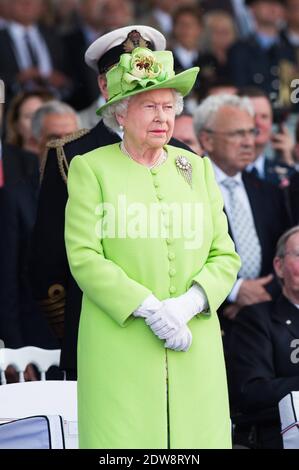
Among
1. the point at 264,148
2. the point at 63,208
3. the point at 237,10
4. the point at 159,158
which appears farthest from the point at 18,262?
the point at 237,10

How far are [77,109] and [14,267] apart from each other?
3.49 metres

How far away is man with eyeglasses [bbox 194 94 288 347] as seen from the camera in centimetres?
687

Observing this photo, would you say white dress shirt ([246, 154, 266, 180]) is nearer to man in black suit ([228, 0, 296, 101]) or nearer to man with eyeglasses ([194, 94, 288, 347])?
man with eyeglasses ([194, 94, 288, 347])

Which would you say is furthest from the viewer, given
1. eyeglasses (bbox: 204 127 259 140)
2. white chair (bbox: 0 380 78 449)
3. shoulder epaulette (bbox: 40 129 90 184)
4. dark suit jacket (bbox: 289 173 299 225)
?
eyeglasses (bbox: 204 127 259 140)

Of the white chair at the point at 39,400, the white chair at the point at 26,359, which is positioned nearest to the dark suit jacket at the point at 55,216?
the white chair at the point at 39,400

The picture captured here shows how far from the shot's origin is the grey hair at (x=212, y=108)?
24.6 ft

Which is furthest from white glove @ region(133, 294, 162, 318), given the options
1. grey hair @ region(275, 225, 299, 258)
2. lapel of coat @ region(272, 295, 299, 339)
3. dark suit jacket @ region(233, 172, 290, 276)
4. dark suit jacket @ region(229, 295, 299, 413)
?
dark suit jacket @ region(233, 172, 290, 276)

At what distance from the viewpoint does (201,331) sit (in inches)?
174

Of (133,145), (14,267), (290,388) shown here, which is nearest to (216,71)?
(14,267)

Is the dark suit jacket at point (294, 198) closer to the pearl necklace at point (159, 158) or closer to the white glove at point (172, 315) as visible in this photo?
the pearl necklace at point (159, 158)

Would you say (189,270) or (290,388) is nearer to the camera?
(189,270)

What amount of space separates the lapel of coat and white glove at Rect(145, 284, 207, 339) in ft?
6.38

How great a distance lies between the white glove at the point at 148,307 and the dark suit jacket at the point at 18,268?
2534 mm
